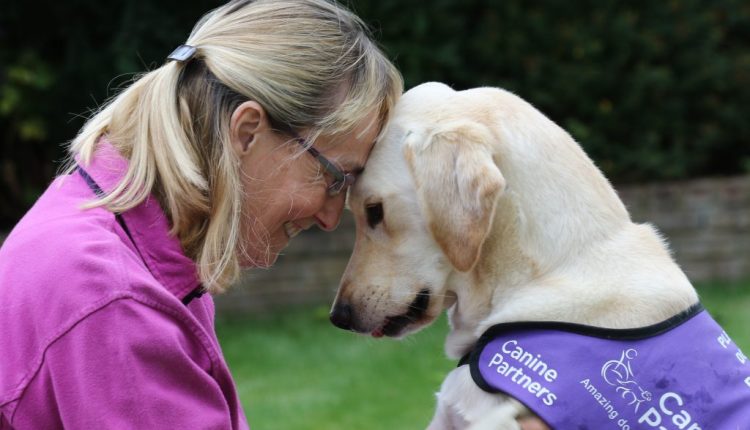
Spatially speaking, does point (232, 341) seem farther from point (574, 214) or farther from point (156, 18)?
point (574, 214)

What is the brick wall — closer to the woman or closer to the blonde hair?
the woman

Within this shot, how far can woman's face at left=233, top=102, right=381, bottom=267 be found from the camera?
2.47 meters

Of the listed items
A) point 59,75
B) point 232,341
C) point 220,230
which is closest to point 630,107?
point 232,341

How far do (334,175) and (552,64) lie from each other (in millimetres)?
5714

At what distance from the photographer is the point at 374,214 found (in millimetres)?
2898

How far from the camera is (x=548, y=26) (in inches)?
319

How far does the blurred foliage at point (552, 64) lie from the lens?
7473 millimetres

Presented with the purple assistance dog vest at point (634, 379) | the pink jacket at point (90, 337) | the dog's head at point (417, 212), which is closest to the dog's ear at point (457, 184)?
the dog's head at point (417, 212)

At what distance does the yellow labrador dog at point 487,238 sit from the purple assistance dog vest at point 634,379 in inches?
2.4

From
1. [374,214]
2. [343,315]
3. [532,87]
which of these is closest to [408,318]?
[343,315]

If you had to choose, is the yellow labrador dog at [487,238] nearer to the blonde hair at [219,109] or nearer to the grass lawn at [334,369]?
the blonde hair at [219,109]

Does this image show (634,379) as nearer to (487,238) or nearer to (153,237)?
(487,238)

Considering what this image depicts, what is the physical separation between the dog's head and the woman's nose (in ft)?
0.35

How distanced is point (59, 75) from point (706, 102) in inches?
209
